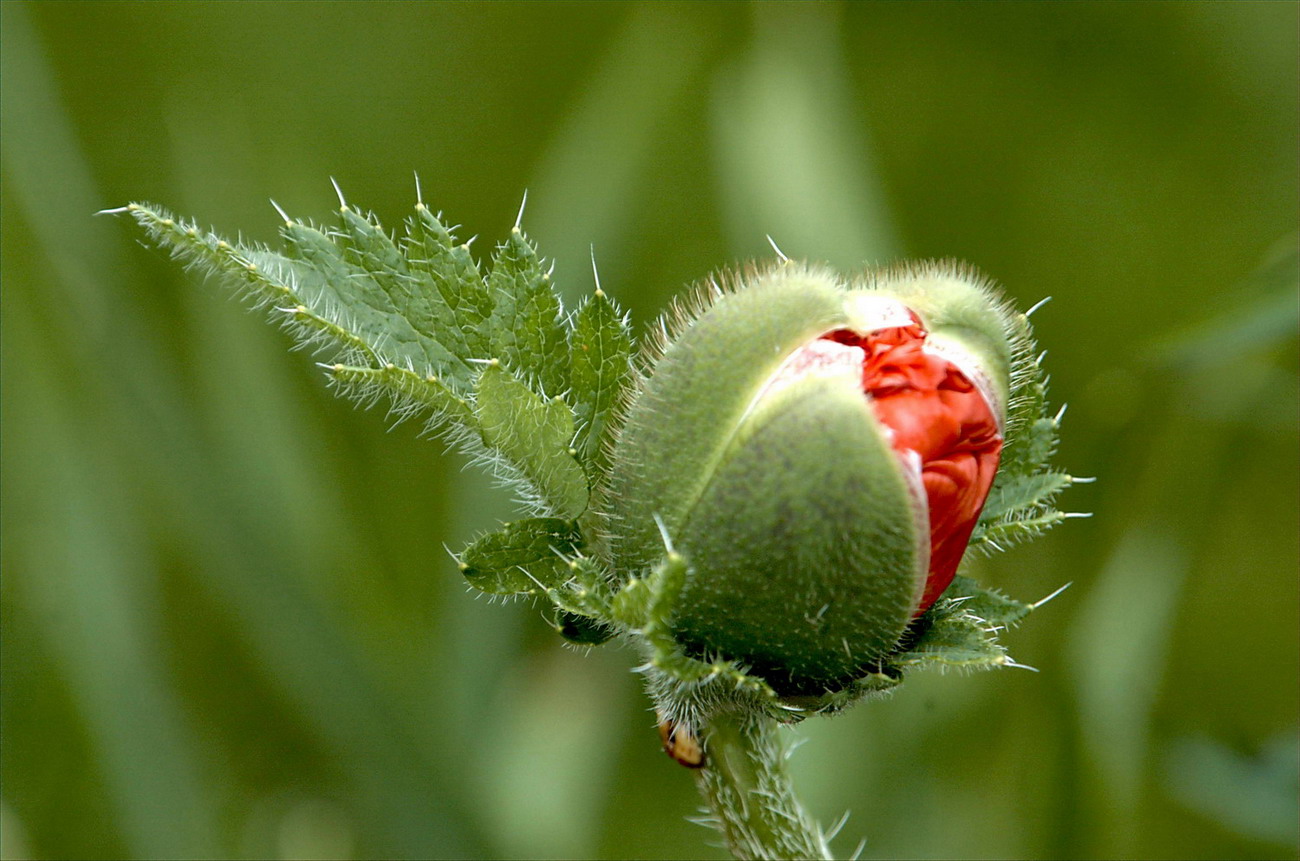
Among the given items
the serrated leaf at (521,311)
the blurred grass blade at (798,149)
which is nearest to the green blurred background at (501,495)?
the blurred grass blade at (798,149)

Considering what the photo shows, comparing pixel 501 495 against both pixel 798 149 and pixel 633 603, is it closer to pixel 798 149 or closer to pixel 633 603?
pixel 798 149

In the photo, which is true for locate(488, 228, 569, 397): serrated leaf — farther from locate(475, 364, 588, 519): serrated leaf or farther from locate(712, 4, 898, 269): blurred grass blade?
locate(712, 4, 898, 269): blurred grass blade

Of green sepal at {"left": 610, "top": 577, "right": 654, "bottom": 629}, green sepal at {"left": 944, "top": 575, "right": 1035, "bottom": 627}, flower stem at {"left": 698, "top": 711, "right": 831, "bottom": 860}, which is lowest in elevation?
flower stem at {"left": 698, "top": 711, "right": 831, "bottom": 860}

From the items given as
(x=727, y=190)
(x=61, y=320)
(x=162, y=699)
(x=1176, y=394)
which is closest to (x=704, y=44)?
(x=727, y=190)

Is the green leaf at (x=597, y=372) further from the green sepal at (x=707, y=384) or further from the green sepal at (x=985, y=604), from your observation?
the green sepal at (x=985, y=604)

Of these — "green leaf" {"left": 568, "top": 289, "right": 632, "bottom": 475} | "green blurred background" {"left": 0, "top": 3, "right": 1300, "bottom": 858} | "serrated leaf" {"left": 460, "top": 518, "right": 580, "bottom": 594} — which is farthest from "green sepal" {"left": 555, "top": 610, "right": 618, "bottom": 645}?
"green blurred background" {"left": 0, "top": 3, "right": 1300, "bottom": 858}

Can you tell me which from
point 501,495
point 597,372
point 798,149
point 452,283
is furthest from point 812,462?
point 798,149

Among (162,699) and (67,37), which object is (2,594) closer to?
(162,699)
